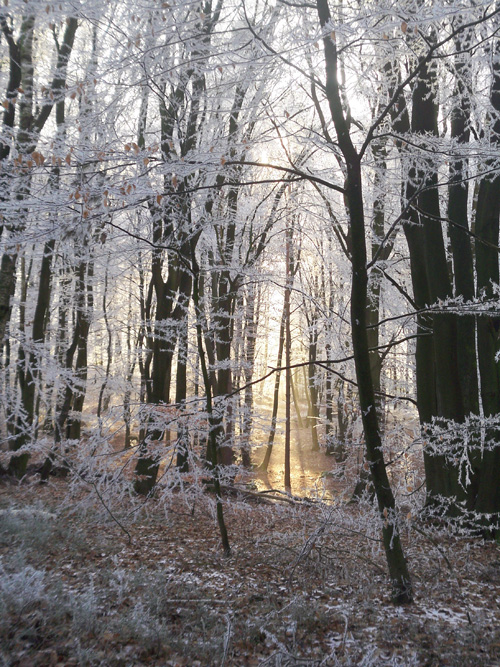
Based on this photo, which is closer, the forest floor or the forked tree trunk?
the forest floor

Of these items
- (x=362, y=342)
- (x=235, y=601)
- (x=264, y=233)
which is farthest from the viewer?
(x=264, y=233)

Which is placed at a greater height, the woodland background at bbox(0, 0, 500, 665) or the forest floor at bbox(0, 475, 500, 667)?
the woodland background at bbox(0, 0, 500, 665)

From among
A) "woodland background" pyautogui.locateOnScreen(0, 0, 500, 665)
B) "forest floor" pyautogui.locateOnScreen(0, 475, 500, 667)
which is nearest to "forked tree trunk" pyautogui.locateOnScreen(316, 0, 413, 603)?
Result: "woodland background" pyautogui.locateOnScreen(0, 0, 500, 665)

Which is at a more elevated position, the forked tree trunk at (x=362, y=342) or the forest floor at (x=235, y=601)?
the forked tree trunk at (x=362, y=342)

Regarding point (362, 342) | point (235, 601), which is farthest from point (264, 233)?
point (235, 601)

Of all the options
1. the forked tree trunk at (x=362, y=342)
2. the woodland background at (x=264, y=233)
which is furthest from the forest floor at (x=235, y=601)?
the forked tree trunk at (x=362, y=342)

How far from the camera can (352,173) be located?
3.88 m

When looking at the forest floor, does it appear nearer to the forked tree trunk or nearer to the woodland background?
the woodland background

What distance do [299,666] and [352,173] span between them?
12.5ft

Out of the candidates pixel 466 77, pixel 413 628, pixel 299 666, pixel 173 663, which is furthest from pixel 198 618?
pixel 466 77

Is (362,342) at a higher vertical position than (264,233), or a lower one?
lower

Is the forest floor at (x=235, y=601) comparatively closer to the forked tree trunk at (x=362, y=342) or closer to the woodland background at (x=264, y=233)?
the woodland background at (x=264, y=233)

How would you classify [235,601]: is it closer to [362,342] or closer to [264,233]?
[362,342]

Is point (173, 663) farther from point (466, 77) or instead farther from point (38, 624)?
point (466, 77)
